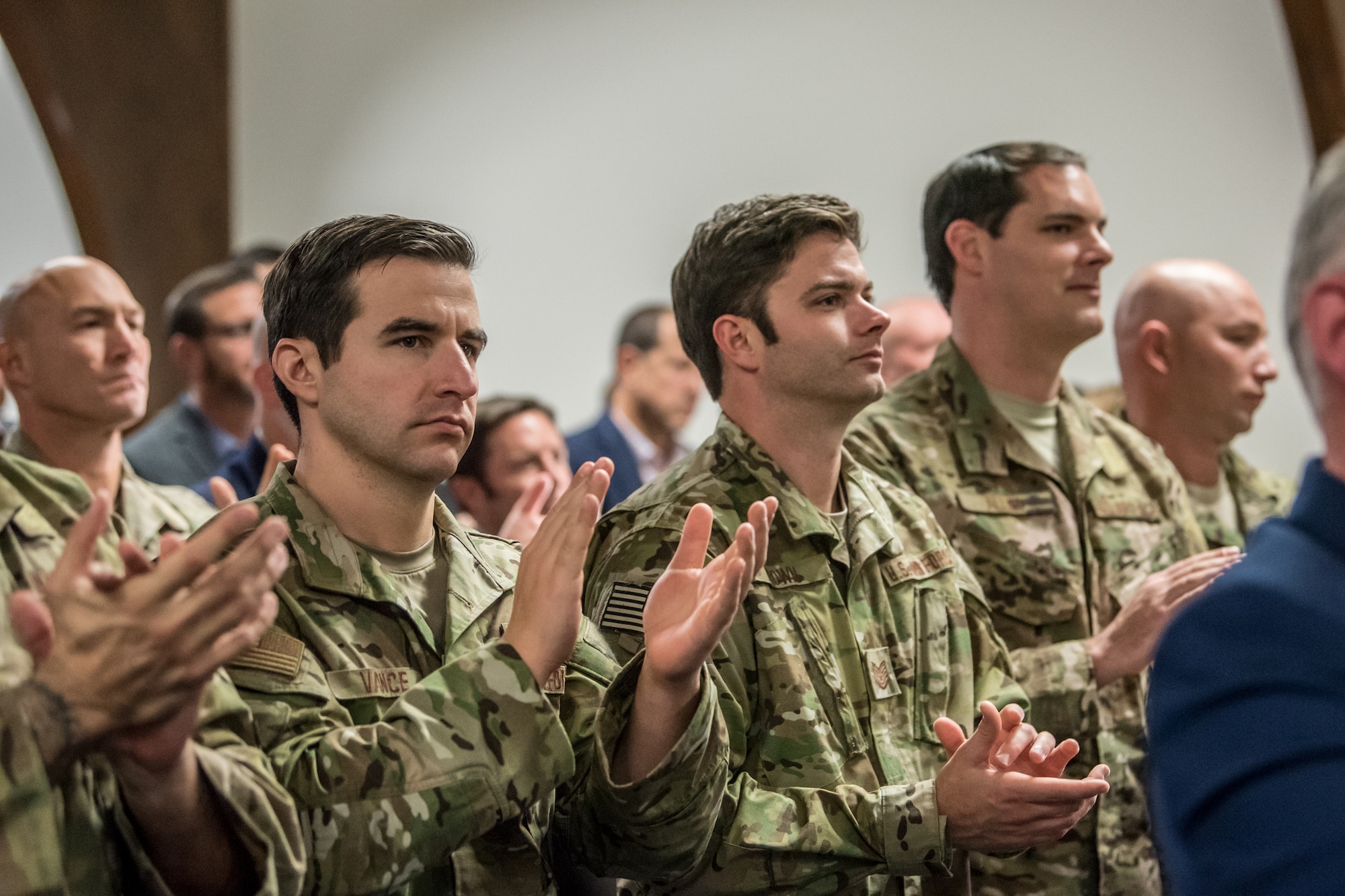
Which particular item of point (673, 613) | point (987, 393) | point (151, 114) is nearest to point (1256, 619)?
point (673, 613)

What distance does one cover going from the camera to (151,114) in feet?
18.9

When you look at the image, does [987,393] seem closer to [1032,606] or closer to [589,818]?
[1032,606]

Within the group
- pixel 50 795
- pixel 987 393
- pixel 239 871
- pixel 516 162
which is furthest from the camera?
pixel 516 162

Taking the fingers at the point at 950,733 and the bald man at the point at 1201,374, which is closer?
the fingers at the point at 950,733

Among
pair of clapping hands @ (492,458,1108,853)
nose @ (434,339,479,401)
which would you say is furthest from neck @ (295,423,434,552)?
pair of clapping hands @ (492,458,1108,853)

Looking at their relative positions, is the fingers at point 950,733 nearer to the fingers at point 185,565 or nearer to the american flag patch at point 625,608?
the american flag patch at point 625,608

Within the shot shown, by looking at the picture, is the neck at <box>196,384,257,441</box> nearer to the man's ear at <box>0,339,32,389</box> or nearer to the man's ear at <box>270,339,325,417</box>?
the man's ear at <box>0,339,32,389</box>

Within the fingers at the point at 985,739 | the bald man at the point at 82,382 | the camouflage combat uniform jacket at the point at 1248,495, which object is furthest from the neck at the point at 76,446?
the camouflage combat uniform jacket at the point at 1248,495

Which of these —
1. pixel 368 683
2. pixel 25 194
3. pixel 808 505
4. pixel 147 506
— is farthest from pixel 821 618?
pixel 25 194

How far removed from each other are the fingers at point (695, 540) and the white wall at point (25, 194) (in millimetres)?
4592

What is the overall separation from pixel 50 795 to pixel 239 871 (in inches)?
8.3

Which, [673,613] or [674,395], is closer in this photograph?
[673,613]

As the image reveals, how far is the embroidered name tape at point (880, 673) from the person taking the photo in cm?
206

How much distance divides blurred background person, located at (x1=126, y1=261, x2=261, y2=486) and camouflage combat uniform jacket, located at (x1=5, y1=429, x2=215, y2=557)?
2.75 feet
